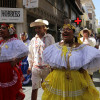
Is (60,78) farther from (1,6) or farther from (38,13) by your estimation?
(38,13)

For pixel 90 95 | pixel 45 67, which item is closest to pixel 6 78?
pixel 45 67

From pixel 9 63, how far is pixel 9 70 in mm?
134

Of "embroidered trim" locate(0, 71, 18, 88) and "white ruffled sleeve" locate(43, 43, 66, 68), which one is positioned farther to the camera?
"embroidered trim" locate(0, 71, 18, 88)

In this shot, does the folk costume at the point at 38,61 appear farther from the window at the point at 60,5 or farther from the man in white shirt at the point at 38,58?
the window at the point at 60,5

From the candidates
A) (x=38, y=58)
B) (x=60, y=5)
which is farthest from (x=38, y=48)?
(x=60, y=5)

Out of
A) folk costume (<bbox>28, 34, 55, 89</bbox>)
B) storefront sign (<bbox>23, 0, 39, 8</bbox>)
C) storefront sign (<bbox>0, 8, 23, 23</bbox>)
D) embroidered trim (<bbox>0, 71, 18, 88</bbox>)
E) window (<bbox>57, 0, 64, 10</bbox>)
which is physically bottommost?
embroidered trim (<bbox>0, 71, 18, 88</bbox>)

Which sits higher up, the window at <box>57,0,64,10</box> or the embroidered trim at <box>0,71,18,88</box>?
the window at <box>57,0,64,10</box>

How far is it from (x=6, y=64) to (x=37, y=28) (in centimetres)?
124

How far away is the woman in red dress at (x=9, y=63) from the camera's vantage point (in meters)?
3.85

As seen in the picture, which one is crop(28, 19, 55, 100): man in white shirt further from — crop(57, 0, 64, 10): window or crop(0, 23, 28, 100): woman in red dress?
crop(57, 0, 64, 10): window

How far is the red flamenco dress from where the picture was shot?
12.6 feet

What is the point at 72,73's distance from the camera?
125 inches

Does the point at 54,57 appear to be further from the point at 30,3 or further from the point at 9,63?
the point at 30,3

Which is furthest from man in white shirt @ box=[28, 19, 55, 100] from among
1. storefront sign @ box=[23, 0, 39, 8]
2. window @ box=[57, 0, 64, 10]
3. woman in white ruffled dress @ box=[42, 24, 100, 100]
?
window @ box=[57, 0, 64, 10]
